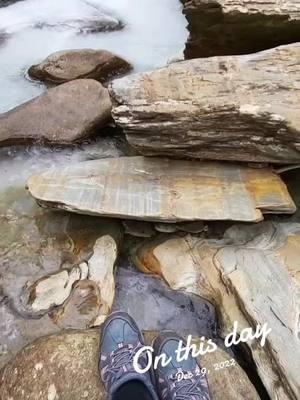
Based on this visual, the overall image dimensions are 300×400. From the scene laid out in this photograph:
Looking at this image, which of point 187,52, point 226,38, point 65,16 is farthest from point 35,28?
point 226,38

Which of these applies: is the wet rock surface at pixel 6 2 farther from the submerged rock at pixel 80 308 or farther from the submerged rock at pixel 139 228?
the submerged rock at pixel 80 308

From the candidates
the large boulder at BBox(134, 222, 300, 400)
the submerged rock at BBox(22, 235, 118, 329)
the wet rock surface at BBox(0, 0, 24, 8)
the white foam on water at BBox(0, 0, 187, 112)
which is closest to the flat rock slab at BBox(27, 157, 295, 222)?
the large boulder at BBox(134, 222, 300, 400)

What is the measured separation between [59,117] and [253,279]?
187cm

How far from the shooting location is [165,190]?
9.53 feet

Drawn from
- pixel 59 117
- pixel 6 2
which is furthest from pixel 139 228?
pixel 6 2

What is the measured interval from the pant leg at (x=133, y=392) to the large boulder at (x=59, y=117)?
6.27 feet

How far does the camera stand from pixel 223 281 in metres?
2.71

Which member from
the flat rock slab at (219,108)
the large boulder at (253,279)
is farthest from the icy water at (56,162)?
the flat rock slab at (219,108)

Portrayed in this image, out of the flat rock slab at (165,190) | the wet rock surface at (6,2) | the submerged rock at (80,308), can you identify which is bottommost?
the submerged rock at (80,308)

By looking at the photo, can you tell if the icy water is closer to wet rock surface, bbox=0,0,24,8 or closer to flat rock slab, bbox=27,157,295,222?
wet rock surface, bbox=0,0,24,8

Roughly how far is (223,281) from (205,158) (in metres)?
0.73

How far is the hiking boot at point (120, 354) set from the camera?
88.9 inches

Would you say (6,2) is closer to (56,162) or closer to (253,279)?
(56,162)

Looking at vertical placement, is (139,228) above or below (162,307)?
above
